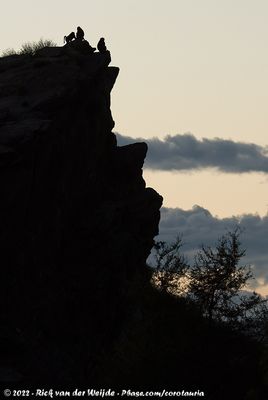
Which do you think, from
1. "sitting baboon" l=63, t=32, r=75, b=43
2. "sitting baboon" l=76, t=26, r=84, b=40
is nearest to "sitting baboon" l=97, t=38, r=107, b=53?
"sitting baboon" l=76, t=26, r=84, b=40

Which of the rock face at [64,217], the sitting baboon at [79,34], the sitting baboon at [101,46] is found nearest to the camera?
A: the rock face at [64,217]

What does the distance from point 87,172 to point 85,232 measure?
19.0 feet

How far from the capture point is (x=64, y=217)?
83062 millimetres

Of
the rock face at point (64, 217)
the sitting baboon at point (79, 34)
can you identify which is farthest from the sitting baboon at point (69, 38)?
the rock face at point (64, 217)

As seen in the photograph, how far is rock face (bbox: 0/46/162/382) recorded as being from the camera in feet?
241

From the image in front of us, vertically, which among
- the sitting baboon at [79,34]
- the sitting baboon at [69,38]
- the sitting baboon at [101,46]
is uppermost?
the sitting baboon at [79,34]

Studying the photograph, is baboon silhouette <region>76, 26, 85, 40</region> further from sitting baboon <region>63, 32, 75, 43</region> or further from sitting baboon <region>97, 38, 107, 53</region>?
sitting baboon <region>97, 38, 107, 53</region>

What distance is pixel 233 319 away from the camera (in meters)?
58.6

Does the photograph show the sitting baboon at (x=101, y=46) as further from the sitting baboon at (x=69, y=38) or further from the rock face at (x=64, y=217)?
the sitting baboon at (x=69, y=38)

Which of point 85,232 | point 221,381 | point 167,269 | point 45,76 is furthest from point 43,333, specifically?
point 221,381

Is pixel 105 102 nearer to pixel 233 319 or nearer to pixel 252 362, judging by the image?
pixel 233 319

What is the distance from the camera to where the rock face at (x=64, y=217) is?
73375mm

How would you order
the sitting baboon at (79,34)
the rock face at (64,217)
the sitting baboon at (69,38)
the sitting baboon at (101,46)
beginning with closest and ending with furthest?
the rock face at (64,217), the sitting baboon at (101,46), the sitting baboon at (79,34), the sitting baboon at (69,38)

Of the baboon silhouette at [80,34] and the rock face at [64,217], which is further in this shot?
the baboon silhouette at [80,34]
